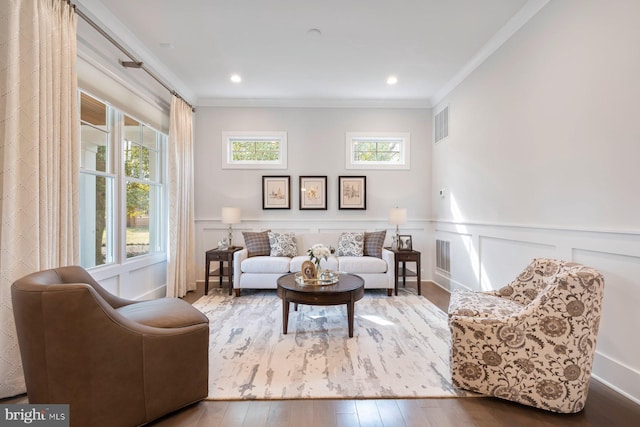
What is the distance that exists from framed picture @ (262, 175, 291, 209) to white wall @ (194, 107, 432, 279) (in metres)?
0.09

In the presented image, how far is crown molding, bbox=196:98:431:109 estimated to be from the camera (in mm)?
4965

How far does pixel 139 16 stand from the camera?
2848mm

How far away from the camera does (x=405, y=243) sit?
4.85 m

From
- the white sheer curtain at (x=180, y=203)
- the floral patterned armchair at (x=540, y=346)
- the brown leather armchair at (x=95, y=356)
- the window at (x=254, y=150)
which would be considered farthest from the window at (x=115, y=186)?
the floral patterned armchair at (x=540, y=346)

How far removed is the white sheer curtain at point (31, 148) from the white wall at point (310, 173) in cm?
273

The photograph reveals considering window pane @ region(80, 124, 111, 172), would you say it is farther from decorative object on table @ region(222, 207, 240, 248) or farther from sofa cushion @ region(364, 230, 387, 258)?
sofa cushion @ region(364, 230, 387, 258)

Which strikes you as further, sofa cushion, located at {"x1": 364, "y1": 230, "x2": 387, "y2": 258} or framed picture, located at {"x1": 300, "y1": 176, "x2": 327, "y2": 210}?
framed picture, located at {"x1": 300, "y1": 176, "x2": 327, "y2": 210}

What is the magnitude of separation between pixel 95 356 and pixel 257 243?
3118 millimetres

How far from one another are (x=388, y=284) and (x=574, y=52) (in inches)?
122

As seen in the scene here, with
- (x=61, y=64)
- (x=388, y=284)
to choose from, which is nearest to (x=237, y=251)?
(x=388, y=284)

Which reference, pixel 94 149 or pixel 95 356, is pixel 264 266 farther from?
pixel 95 356

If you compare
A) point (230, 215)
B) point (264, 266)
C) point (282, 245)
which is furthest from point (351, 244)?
point (230, 215)

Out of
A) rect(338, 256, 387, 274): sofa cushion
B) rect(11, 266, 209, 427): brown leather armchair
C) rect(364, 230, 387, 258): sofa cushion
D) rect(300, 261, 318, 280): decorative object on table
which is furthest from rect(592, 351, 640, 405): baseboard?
rect(11, 266, 209, 427): brown leather armchair

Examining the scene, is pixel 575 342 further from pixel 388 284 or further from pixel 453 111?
pixel 453 111
